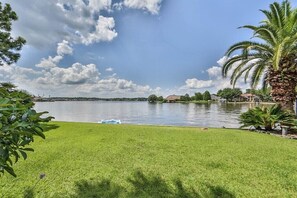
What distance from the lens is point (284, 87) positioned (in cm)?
1020

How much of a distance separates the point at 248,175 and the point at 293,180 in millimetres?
806

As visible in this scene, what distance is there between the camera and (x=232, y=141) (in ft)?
23.1

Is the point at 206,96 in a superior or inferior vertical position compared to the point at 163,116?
superior

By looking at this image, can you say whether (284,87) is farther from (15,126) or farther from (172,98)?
(172,98)

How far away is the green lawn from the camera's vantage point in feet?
12.1

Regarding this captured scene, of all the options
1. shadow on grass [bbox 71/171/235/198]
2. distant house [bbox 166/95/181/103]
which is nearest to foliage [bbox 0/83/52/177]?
shadow on grass [bbox 71/171/235/198]

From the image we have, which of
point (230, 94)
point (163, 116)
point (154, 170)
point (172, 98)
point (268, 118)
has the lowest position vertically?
point (163, 116)

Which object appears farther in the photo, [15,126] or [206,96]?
[206,96]

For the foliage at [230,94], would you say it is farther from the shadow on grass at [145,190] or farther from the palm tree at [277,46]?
the shadow on grass at [145,190]

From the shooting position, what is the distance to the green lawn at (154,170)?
3.70 m

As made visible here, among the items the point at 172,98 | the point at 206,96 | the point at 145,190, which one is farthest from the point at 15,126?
the point at 172,98

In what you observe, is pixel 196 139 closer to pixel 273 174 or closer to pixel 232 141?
pixel 232 141

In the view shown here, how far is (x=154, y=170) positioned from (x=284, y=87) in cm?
894

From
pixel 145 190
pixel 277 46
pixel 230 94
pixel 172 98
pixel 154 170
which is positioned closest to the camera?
pixel 145 190
